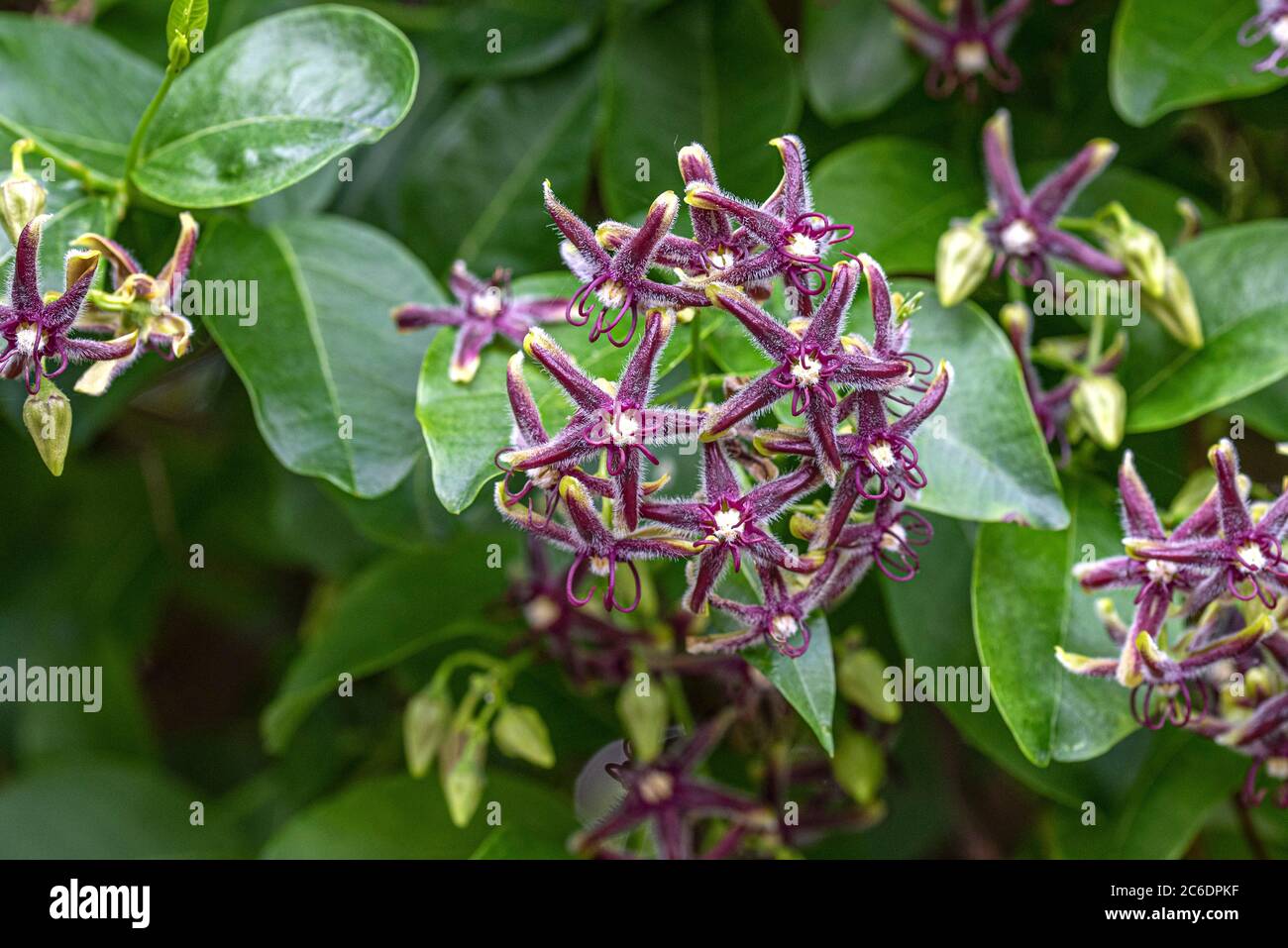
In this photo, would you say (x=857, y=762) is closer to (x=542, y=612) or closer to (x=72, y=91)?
(x=542, y=612)

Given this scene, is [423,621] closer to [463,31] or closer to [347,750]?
[347,750]

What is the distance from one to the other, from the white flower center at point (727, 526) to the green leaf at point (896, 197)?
0.42 m

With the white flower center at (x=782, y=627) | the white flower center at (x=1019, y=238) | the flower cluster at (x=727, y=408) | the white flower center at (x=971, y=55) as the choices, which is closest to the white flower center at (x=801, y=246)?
the flower cluster at (x=727, y=408)

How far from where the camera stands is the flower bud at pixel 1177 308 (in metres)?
1.14

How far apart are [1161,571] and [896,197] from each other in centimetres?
48

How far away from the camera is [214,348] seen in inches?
55.5

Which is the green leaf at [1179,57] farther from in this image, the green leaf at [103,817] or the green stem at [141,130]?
the green leaf at [103,817]

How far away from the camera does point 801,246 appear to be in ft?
2.78

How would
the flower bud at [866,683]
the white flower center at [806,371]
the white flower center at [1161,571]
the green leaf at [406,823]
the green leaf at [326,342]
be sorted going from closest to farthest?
the white flower center at [806,371]
the white flower center at [1161,571]
the green leaf at [326,342]
the flower bud at [866,683]
the green leaf at [406,823]

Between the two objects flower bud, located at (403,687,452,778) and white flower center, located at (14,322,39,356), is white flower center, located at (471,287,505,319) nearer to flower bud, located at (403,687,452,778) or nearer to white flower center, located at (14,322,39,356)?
white flower center, located at (14,322,39,356)

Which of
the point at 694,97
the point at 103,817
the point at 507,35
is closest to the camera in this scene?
the point at 694,97

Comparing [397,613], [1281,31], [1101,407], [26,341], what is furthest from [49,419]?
[1281,31]

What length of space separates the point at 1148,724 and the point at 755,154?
661 millimetres
